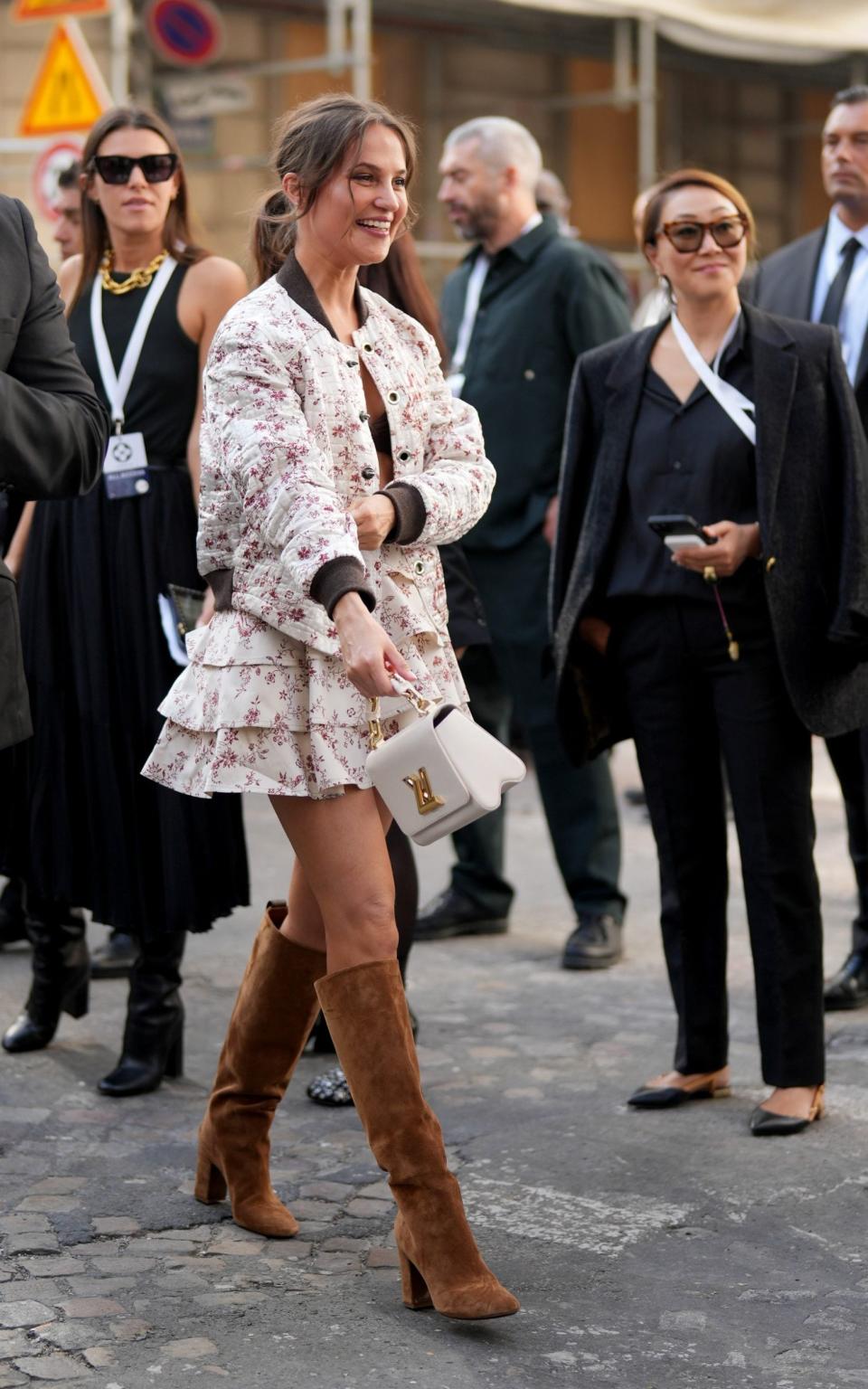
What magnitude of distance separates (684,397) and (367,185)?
50.0 inches

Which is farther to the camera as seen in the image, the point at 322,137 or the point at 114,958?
the point at 114,958

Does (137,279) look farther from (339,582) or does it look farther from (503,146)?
(503,146)

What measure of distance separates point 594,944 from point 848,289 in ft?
6.48

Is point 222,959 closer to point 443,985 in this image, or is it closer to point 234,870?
point 443,985

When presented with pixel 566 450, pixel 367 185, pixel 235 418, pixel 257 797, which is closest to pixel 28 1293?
pixel 235 418

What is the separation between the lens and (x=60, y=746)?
5109mm

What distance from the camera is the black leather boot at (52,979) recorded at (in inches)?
207

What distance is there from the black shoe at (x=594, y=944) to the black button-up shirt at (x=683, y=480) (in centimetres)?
172

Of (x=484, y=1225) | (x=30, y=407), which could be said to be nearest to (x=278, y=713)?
(x=30, y=407)

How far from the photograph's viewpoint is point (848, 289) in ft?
19.9

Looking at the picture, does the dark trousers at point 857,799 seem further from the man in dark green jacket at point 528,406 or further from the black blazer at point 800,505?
the black blazer at point 800,505

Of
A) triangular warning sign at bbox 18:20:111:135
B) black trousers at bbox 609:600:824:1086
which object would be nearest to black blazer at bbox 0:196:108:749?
black trousers at bbox 609:600:824:1086

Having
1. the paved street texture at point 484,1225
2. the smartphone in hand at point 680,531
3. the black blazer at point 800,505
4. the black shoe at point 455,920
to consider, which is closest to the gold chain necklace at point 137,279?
the black blazer at point 800,505

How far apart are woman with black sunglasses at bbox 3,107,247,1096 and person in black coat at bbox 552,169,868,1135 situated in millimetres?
934
